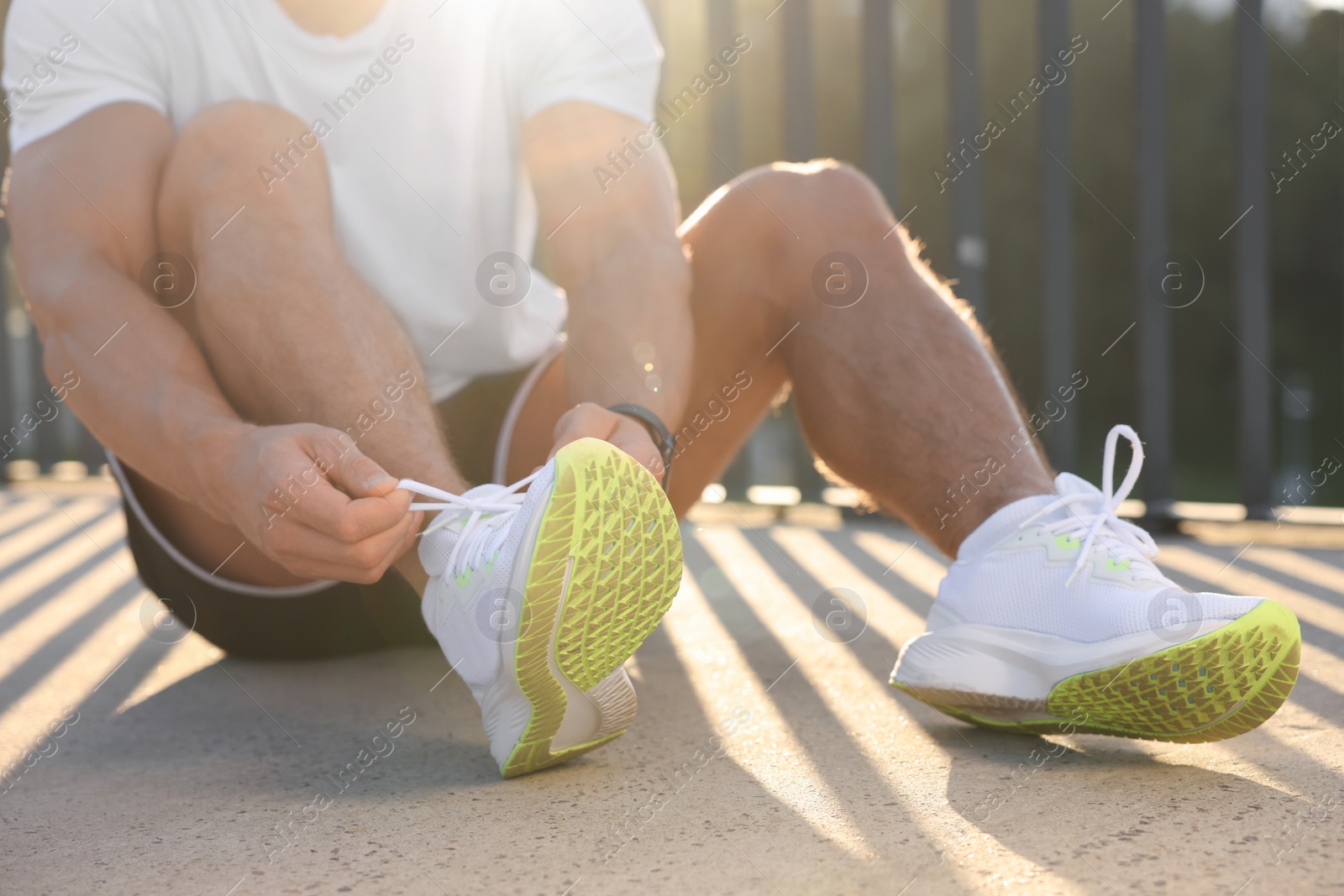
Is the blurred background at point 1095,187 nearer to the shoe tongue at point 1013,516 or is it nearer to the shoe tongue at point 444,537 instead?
the shoe tongue at point 1013,516

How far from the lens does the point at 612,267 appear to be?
46.5 inches

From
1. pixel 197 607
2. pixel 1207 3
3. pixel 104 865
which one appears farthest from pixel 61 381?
pixel 1207 3

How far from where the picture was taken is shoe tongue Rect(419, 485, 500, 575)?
92 centimetres

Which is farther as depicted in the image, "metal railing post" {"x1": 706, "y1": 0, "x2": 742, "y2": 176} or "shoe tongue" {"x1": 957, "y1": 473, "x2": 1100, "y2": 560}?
"metal railing post" {"x1": 706, "y1": 0, "x2": 742, "y2": 176}

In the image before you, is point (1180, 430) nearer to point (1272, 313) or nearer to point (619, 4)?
point (1272, 313)

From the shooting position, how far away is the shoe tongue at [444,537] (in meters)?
0.92

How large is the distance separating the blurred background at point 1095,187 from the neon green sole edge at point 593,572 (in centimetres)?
67

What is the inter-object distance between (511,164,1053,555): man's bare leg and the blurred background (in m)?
0.27

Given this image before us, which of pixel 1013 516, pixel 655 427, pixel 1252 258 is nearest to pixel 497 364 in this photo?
pixel 655 427

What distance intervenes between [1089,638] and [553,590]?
1.46 feet

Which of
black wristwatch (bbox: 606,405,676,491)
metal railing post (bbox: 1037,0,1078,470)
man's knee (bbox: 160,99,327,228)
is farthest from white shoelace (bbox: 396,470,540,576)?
metal railing post (bbox: 1037,0,1078,470)

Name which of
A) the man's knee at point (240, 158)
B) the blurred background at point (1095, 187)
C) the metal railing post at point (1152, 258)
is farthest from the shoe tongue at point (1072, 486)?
the metal railing post at point (1152, 258)

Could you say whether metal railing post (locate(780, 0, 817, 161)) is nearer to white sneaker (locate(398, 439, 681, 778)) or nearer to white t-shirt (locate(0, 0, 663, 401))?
white t-shirt (locate(0, 0, 663, 401))

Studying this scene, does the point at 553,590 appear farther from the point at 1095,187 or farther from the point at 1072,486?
the point at 1095,187
